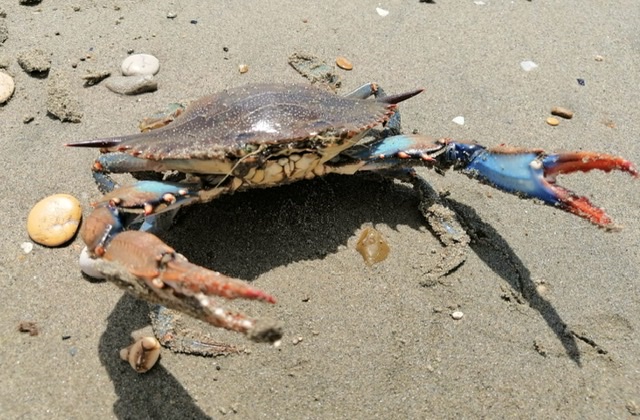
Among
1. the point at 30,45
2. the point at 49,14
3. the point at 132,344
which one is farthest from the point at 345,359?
the point at 49,14

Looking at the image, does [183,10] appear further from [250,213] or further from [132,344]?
[132,344]

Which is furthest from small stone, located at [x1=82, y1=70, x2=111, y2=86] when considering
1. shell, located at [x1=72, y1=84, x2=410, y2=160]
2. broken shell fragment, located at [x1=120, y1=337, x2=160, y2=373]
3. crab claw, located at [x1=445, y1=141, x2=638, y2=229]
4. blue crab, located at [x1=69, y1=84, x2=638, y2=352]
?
crab claw, located at [x1=445, y1=141, x2=638, y2=229]

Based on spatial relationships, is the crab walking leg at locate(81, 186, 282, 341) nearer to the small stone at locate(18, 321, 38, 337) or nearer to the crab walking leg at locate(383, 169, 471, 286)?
the small stone at locate(18, 321, 38, 337)

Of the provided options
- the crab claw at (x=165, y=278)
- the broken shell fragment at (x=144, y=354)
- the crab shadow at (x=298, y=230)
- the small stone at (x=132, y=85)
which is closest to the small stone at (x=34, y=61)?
the small stone at (x=132, y=85)

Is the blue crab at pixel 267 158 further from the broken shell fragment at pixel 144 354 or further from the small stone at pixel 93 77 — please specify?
the small stone at pixel 93 77

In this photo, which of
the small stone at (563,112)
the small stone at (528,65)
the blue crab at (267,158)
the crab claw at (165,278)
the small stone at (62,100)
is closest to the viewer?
the crab claw at (165,278)
